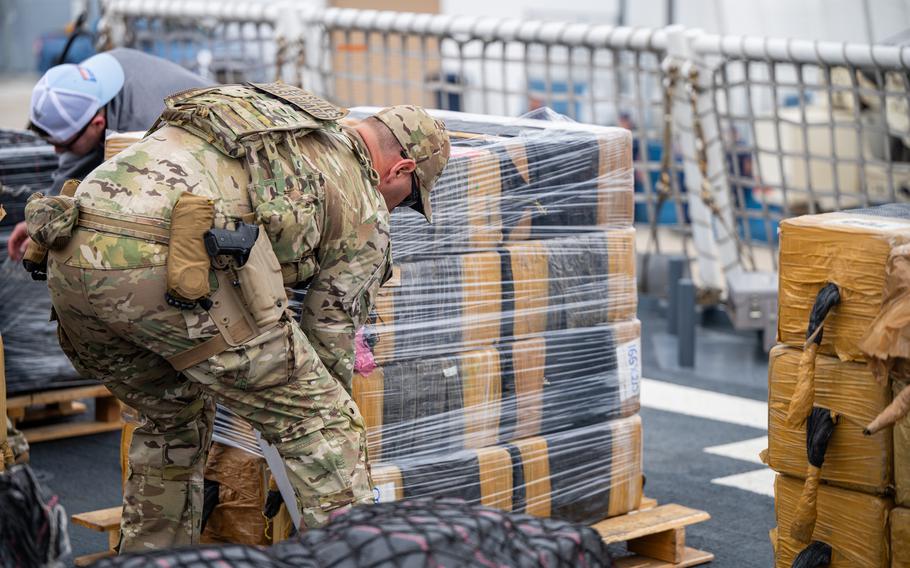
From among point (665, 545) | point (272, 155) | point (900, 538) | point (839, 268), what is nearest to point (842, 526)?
point (900, 538)

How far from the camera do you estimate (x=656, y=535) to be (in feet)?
14.1

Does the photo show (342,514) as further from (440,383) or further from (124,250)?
(440,383)

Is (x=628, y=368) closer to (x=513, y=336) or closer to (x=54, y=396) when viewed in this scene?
(x=513, y=336)

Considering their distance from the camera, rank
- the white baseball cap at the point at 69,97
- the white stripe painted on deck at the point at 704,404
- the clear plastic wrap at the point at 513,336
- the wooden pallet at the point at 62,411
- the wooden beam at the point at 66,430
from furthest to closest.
Answer: the white stripe painted on deck at the point at 704,404 < the wooden beam at the point at 66,430 < the wooden pallet at the point at 62,411 < the white baseball cap at the point at 69,97 < the clear plastic wrap at the point at 513,336

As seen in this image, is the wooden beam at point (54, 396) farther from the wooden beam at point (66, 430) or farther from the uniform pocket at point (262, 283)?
the uniform pocket at point (262, 283)

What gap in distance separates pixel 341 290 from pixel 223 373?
1.18 feet

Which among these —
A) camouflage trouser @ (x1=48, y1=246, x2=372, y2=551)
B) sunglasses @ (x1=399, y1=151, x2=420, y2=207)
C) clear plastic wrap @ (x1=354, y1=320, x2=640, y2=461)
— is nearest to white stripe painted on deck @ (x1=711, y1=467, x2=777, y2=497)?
clear plastic wrap @ (x1=354, y1=320, x2=640, y2=461)

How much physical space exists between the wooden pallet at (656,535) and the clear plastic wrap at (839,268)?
917mm

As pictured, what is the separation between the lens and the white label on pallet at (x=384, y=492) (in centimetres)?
367

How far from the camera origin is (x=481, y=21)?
27.4 feet

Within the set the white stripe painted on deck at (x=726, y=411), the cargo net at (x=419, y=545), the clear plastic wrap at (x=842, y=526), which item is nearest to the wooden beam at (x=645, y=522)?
the clear plastic wrap at (x=842, y=526)

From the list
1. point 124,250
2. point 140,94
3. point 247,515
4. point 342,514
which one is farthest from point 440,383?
point 140,94

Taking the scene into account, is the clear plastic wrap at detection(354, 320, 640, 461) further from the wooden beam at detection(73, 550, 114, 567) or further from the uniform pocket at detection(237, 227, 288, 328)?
the wooden beam at detection(73, 550, 114, 567)

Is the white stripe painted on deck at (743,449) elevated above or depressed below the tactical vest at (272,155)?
below
